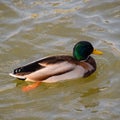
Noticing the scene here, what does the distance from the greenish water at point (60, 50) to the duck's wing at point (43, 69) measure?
10.0 inches

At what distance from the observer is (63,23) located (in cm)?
1168

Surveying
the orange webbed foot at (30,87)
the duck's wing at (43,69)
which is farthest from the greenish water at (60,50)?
the duck's wing at (43,69)

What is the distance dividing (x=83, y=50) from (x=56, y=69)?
0.78 metres

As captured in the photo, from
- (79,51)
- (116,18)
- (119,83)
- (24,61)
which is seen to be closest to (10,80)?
(24,61)

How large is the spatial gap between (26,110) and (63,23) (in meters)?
3.71

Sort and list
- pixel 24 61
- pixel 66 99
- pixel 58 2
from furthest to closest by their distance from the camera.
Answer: pixel 58 2, pixel 24 61, pixel 66 99

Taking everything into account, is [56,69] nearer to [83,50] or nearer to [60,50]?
[83,50]

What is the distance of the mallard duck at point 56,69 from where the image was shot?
30.1ft

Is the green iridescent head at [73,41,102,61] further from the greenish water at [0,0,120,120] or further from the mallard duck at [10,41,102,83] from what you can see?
the greenish water at [0,0,120,120]

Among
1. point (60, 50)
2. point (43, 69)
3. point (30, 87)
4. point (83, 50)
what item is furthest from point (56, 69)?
point (60, 50)

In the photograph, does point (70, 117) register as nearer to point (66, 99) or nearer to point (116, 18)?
point (66, 99)

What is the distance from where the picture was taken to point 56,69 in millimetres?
9273

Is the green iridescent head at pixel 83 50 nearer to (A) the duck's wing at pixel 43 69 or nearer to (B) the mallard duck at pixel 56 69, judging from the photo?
(B) the mallard duck at pixel 56 69

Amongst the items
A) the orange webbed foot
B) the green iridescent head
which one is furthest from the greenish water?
the green iridescent head
